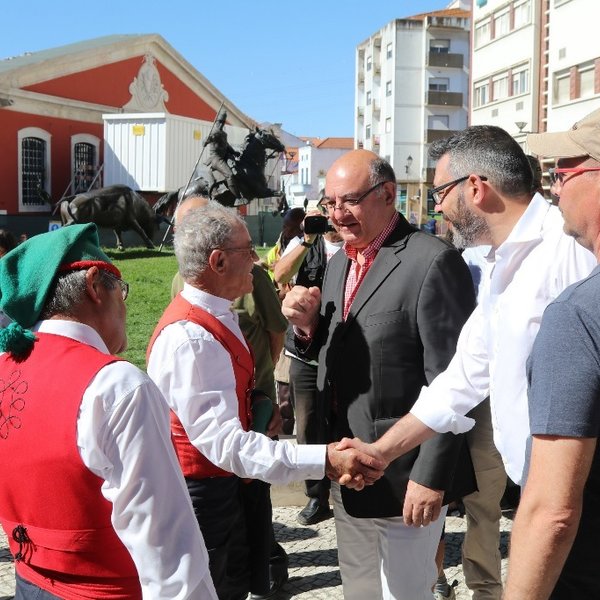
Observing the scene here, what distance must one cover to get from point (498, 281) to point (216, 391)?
1043 millimetres

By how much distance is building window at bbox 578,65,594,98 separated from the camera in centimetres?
3356

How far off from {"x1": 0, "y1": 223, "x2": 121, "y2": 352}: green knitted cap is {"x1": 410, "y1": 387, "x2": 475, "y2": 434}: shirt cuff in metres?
1.34

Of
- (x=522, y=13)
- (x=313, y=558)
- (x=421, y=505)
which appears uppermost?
(x=522, y=13)

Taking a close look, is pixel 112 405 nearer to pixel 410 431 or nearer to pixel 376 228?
pixel 410 431

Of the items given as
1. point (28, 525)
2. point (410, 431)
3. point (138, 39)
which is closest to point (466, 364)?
point (410, 431)

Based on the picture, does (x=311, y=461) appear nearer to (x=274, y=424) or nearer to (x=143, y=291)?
(x=274, y=424)

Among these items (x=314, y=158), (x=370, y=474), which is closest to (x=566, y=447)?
(x=370, y=474)

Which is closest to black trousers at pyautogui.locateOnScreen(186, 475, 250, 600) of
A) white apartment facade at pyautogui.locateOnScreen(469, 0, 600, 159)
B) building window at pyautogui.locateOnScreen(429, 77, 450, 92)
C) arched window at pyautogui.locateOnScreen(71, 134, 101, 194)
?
white apartment facade at pyautogui.locateOnScreen(469, 0, 600, 159)

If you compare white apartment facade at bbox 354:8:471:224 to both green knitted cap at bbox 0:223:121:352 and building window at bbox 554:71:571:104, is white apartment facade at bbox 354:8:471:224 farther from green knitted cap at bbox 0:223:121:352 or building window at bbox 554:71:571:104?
green knitted cap at bbox 0:223:121:352

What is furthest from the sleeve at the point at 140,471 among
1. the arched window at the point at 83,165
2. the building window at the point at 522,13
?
the building window at the point at 522,13

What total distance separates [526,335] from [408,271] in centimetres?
68

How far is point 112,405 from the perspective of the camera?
187 centimetres

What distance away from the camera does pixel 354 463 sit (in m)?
2.80

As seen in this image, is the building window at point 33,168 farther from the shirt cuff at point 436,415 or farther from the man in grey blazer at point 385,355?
the shirt cuff at point 436,415
